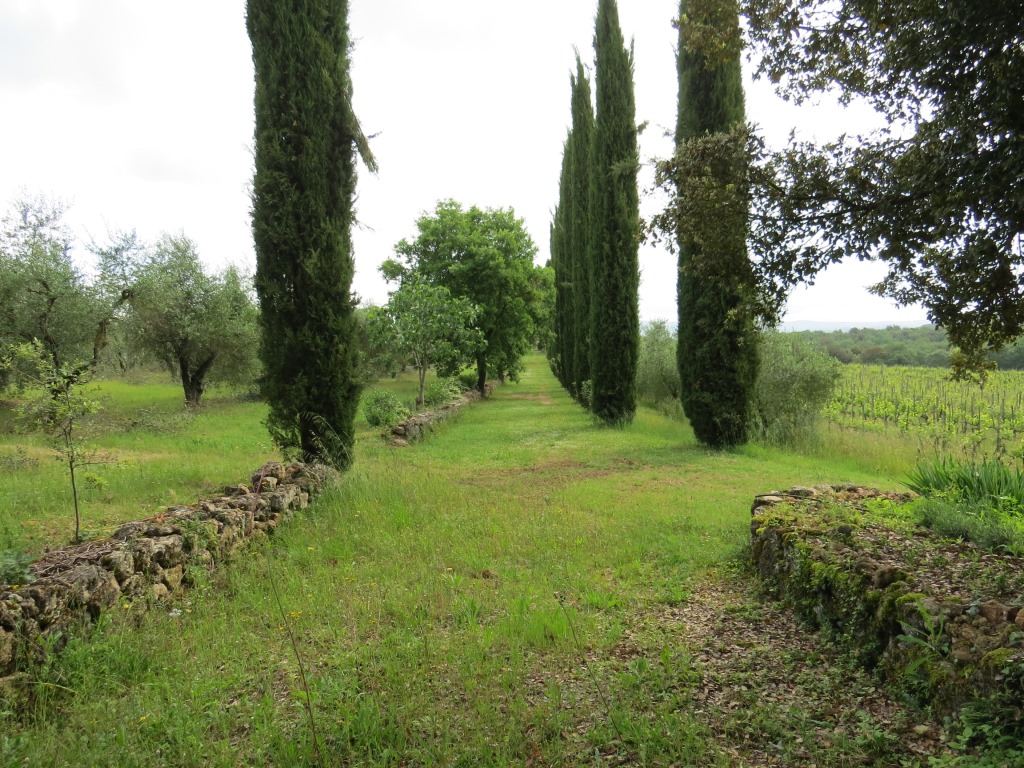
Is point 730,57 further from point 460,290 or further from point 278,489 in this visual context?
point 460,290

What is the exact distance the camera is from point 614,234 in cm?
1513

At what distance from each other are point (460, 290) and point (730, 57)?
67.6ft

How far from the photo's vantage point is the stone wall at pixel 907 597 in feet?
7.97

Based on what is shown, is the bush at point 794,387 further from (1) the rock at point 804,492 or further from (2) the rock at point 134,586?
(2) the rock at point 134,586

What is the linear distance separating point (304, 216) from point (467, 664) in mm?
6627

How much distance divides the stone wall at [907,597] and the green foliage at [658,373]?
1643cm

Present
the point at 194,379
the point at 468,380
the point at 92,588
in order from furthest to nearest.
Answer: the point at 468,380 < the point at 194,379 < the point at 92,588

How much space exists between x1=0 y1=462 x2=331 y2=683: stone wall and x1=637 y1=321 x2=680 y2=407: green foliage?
16.7 metres

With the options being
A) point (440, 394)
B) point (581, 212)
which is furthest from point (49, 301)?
point (581, 212)

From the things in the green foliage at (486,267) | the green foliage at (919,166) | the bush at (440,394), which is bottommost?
the bush at (440,394)

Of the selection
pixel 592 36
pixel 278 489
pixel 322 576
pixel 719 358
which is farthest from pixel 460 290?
pixel 322 576

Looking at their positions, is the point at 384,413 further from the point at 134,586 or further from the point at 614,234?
the point at 134,586

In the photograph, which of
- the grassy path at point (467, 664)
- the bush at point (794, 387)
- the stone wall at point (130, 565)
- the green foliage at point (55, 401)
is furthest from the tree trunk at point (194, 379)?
the bush at point (794, 387)

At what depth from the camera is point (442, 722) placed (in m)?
2.68
